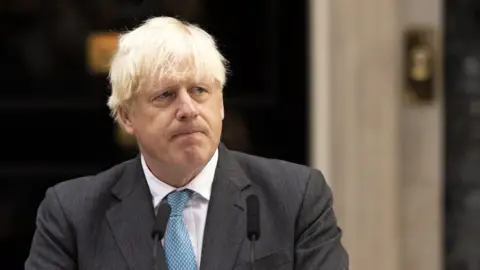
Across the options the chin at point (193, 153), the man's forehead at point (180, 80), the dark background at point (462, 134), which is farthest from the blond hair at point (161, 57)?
the dark background at point (462, 134)

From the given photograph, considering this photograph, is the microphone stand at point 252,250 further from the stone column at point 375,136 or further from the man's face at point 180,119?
the stone column at point 375,136

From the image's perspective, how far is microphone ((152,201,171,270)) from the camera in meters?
1.72

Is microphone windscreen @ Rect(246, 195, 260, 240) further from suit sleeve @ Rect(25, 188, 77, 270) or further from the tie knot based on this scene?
suit sleeve @ Rect(25, 188, 77, 270)

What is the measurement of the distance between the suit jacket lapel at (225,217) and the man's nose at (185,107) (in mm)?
168

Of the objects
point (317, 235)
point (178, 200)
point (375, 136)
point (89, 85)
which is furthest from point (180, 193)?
point (89, 85)

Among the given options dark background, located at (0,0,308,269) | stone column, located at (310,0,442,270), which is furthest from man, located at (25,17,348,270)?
dark background, located at (0,0,308,269)

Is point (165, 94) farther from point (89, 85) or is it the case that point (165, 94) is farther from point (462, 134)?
point (462, 134)

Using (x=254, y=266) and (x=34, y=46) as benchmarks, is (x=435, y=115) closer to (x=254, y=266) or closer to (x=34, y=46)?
(x=34, y=46)

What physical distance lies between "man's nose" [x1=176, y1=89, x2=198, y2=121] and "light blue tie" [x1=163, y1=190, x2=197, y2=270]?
0.15m

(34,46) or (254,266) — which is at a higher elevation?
(34,46)

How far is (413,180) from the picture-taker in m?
3.39

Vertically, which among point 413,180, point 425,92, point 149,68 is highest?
point 149,68

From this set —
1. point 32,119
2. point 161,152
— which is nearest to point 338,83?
point 32,119

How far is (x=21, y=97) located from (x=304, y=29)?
863mm
